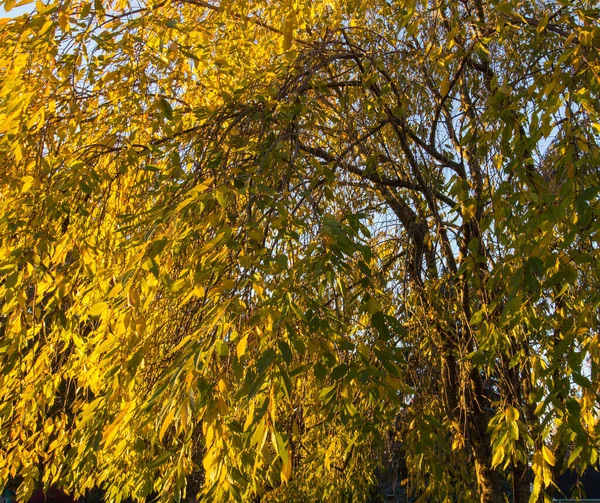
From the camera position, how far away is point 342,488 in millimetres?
3801

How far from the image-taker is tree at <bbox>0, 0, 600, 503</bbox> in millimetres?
1668

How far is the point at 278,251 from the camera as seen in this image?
2354 mm

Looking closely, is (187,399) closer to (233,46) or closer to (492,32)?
(492,32)

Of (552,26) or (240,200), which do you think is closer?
(552,26)

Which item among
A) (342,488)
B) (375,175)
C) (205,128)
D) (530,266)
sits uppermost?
(375,175)

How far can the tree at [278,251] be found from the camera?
65.7 inches

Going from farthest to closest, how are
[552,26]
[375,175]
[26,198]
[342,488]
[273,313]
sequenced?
[342,488], [375,175], [552,26], [26,198], [273,313]

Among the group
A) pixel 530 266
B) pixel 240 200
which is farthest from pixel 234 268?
pixel 240 200

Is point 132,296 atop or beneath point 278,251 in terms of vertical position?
beneath

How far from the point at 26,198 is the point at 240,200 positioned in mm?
904

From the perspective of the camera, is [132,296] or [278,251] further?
[278,251]

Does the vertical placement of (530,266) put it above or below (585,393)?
above

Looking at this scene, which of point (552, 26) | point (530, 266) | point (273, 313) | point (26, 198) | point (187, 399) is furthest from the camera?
point (552, 26)

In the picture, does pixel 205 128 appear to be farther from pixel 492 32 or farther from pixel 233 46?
pixel 492 32
